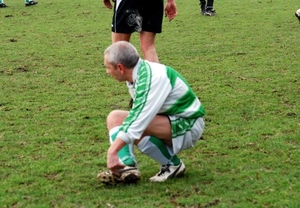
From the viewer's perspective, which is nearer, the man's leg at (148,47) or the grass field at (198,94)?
the grass field at (198,94)

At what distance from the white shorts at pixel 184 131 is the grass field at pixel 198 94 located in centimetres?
25

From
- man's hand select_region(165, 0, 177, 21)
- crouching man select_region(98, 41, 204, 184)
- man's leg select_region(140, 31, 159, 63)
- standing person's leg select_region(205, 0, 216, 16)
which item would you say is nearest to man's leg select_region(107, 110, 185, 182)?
crouching man select_region(98, 41, 204, 184)

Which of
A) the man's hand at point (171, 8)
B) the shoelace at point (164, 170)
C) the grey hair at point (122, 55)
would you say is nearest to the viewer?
the grey hair at point (122, 55)

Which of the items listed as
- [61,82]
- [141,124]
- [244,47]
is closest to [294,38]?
[244,47]

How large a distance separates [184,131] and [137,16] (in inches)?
83.9

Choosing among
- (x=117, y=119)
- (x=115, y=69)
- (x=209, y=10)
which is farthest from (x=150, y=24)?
(x=209, y=10)

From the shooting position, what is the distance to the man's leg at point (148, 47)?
6023 millimetres

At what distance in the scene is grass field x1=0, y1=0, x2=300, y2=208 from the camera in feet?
13.2

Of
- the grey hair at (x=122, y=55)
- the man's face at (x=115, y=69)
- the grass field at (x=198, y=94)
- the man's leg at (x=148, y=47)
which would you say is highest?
the grey hair at (x=122, y=55)

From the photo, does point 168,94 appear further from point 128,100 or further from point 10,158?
point 128,100

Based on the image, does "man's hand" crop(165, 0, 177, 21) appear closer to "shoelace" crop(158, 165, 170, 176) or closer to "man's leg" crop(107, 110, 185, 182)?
"man's leg" crop(107, 110, 185, 182)

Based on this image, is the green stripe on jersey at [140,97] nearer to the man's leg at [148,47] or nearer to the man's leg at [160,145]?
the man's leg at [160,145]

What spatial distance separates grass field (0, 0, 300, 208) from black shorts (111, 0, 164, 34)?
778 mm

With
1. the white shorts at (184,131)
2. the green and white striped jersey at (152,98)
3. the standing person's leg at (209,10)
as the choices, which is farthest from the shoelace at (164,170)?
the standing person's leg at (209,10)
